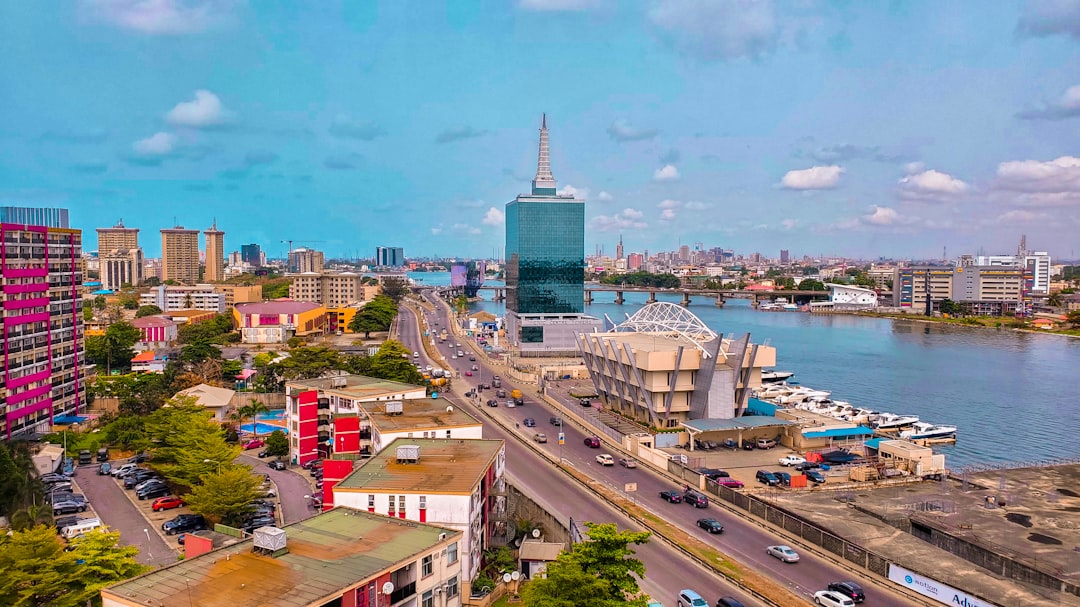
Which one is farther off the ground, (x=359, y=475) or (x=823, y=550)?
(x=359, y=475)

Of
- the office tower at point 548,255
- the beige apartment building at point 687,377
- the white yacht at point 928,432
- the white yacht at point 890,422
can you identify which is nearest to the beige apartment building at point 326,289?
the office tower at point 548,255

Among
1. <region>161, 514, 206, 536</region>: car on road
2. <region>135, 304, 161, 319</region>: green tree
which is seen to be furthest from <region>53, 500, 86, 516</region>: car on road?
<region>135, 304, 161, 319</region>: green tree

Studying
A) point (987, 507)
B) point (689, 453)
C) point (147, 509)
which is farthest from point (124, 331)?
point (987, 507)

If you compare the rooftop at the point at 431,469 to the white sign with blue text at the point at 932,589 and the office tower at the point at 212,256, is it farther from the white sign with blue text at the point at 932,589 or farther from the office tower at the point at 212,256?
the office tower at the point at 212,256

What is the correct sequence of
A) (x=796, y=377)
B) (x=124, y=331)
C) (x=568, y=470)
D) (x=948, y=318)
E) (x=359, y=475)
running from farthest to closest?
(x=948, y=318), (x=796, y=377), (x=124, y=331), (x=568, y=470), (x=359, y=475)

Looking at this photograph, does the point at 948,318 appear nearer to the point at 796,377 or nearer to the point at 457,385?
the point at 796,377

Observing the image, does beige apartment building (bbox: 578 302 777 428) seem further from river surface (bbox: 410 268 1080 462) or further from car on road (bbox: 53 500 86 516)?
car on road (bbox: 53 500 86 516)
